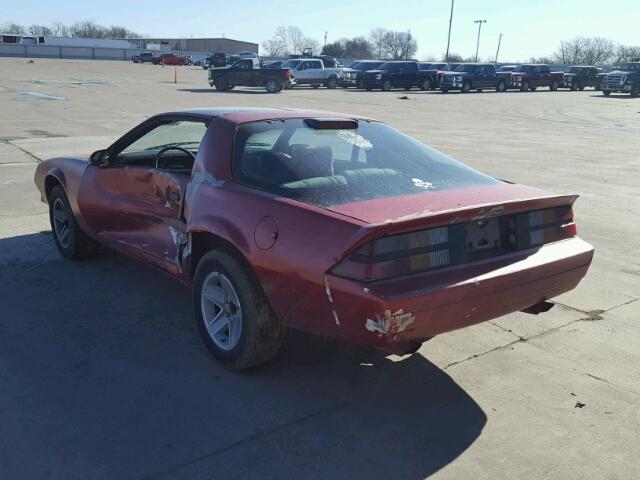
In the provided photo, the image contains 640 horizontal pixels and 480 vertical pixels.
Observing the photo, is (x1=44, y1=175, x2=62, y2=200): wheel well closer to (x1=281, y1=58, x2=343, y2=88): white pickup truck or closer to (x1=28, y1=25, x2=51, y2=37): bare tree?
(x1=281, y1=58, x2=343, y2=88): white pickup truck

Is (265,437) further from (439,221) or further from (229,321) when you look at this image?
(439,221)

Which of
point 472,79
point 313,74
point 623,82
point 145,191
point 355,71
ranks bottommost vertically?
point 145,191

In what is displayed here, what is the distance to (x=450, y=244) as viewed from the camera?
314 cm

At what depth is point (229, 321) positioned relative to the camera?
3.70 metres

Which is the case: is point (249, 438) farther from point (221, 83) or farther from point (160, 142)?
point (221, 83)

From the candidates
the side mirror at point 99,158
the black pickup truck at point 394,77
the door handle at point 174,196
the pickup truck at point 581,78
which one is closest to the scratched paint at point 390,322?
the door handle at point 174,196

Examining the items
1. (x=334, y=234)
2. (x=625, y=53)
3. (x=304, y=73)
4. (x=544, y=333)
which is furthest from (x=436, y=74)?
(x=625, y=53)

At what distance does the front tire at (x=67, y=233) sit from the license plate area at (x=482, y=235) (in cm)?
355

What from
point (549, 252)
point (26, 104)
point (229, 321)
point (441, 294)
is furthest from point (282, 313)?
point (26, 104)

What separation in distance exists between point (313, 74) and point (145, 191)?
3702 cm

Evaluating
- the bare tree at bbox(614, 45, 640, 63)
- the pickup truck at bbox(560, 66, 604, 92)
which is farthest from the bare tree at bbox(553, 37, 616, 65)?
the pickup truck at bbox(560, 66, 604, 92)

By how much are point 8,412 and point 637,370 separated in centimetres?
358

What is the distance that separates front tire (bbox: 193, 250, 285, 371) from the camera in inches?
135

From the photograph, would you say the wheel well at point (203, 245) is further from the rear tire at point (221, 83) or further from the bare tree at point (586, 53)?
the bare tree at point (586, 53)
